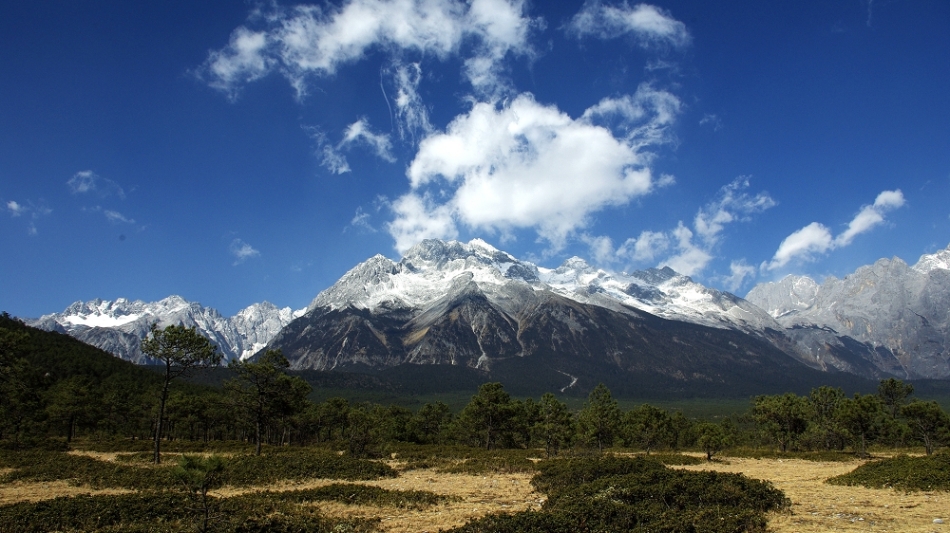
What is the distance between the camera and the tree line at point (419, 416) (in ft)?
166

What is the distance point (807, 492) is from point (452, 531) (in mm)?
21494

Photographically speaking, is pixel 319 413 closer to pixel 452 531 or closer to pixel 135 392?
pixel 135 392

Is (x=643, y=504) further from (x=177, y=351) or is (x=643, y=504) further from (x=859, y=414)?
(x=859, y=414)

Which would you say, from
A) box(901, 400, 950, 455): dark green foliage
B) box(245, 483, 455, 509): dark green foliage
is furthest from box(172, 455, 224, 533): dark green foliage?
box(901, 400, 950, 455): dark green foliage

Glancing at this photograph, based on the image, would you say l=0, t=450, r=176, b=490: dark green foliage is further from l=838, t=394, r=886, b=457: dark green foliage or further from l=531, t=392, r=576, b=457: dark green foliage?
l=838, t=394, r=886, b=457: dark green foliage

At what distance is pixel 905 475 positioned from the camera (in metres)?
30.0

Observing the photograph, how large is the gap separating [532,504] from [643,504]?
18.2 ft

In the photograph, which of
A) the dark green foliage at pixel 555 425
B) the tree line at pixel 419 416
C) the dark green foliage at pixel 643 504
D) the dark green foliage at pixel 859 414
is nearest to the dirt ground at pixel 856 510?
the dark green foliage at pixel 643 504

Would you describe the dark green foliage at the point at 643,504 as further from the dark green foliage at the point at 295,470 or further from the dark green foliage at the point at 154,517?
the dark green foliage at the point at 295,470

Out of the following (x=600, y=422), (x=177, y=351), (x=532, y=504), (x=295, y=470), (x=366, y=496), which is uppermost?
(x=177, y=351)

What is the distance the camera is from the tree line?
166 feet

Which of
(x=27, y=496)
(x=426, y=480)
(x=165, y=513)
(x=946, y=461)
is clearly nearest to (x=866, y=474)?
(x=946, y=461)

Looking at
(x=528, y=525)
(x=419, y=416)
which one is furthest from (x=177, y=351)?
(x=419, y=416)

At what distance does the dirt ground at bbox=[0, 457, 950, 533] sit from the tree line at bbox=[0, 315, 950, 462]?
55.7ft
